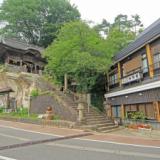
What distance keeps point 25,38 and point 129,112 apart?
33354 mm

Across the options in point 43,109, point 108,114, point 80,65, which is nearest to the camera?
point 80,65

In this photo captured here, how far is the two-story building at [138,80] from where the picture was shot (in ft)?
60.3

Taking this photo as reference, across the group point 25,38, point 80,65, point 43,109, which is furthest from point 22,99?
point 25,38

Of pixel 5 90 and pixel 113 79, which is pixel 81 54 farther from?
pixel 5 90

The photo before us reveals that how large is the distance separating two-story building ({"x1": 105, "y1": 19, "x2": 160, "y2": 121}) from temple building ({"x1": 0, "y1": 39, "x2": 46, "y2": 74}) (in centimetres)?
1182

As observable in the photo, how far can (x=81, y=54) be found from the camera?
2088 centimetres

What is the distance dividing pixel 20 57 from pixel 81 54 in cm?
1593

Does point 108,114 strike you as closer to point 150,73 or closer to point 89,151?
point 150,73

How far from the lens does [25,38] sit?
164 ft

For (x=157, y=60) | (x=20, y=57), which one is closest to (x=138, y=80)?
(x=157, y=60)

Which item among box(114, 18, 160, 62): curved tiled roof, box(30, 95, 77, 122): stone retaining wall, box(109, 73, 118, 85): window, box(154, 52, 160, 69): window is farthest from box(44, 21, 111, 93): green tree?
box(154, 52, 160, 69): window

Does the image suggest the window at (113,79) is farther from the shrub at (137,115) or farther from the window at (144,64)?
the window at (144,64)

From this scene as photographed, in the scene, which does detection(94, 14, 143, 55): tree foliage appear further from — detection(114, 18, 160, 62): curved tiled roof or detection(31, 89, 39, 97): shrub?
detection(31, 89, 39, 97): shrub

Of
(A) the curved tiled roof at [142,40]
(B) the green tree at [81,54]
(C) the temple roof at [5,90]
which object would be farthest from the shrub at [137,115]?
(C) the temple roof at [5,90]
